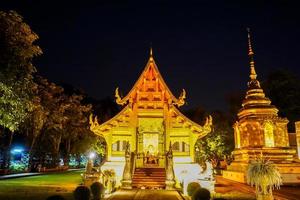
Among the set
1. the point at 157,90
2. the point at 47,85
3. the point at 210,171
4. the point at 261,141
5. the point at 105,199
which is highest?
the point at 47,85

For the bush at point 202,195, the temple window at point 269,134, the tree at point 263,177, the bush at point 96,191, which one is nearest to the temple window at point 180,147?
the temple window at point 269,134

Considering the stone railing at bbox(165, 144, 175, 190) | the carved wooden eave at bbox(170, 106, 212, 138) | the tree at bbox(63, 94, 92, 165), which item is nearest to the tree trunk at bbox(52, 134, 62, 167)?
the tree at bbox(63, 94, 92, 165)

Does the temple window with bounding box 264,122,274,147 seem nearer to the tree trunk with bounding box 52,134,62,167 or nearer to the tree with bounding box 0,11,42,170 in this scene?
the tree with bounding box 0,11,42,170

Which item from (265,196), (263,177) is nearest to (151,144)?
(265,196)

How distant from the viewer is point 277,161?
2234 centimetres

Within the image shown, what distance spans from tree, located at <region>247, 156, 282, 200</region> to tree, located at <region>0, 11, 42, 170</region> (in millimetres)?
9710

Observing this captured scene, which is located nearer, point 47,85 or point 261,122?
point 261,122

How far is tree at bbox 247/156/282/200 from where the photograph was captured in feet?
29.9

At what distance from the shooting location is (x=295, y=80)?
37.5m

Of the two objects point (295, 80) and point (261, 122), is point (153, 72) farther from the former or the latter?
point (295, 80)

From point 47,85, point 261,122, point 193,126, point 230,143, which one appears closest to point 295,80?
point 230,143

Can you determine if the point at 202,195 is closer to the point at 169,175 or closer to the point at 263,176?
the point at 263,176

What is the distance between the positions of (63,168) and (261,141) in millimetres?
26984

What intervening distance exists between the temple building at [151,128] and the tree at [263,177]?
10.5 metres
